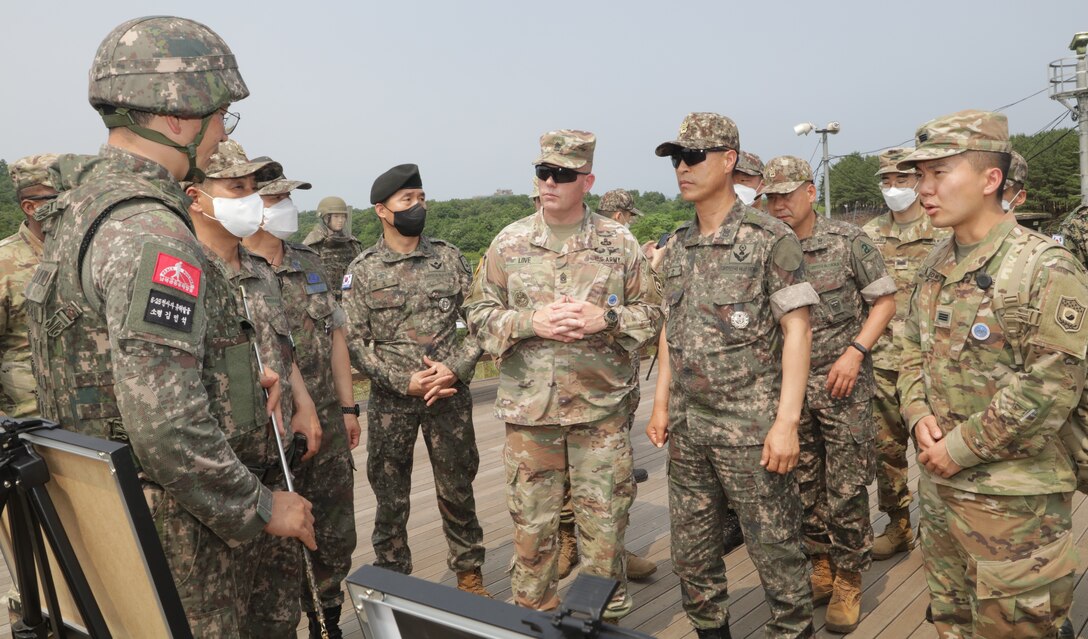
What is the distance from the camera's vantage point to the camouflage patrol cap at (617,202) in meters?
6.19

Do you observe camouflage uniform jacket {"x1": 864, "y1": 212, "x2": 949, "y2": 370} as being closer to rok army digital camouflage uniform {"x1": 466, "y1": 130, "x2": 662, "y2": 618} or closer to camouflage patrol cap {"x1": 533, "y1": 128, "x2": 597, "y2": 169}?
rok army digital camouflage uniform {"x1": 466, "y1": 130, "x2": 662, "y2": 618}

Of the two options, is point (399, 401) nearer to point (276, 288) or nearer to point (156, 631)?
point (276, 288)

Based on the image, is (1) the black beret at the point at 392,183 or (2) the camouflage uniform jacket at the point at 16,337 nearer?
(2) the camouflage uniform jacket at the point at 16,337

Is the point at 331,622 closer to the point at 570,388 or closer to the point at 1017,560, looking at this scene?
the point at 570,388

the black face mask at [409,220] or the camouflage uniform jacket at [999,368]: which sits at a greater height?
the black face mask at [409,220]

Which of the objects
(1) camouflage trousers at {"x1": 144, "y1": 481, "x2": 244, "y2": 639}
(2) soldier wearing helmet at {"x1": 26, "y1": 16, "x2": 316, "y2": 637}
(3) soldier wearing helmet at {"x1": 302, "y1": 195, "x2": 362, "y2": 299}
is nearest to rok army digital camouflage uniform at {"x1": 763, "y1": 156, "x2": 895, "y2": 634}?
(2) soldier wearing helmet at {"x1": 26, "y1": 16, "x2": 316, "y2": 637}

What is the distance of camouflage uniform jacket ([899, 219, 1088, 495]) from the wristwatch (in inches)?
44.0

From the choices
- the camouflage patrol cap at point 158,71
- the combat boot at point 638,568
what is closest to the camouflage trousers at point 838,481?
the combat boot at point 638,568

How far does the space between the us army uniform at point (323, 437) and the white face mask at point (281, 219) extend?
0.15m

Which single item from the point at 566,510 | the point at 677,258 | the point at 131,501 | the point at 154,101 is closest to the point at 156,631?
the point at 131,501

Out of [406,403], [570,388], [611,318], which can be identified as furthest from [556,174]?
[406,403]

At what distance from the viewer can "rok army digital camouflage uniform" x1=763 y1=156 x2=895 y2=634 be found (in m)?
3.63

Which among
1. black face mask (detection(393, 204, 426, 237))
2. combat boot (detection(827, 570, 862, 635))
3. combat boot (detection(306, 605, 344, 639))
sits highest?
black face mask (detection(393, 204, 426, 237))

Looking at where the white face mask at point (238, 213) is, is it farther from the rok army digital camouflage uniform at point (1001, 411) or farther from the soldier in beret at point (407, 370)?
the rok army digital camouflage uniform at point (1001, 411)
